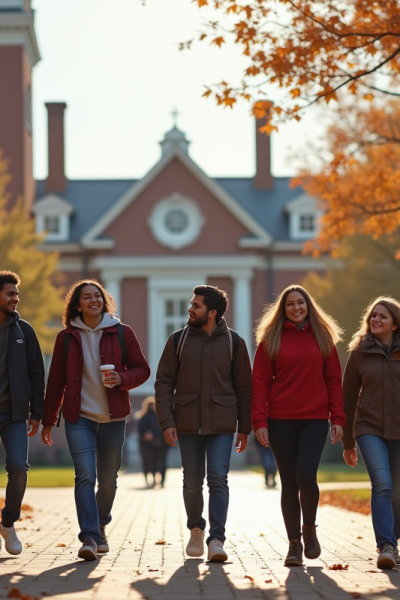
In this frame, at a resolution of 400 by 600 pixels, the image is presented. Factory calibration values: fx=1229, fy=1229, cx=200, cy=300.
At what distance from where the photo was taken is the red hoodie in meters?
8.16

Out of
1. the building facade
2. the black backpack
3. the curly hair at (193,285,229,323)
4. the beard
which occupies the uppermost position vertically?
the building facade

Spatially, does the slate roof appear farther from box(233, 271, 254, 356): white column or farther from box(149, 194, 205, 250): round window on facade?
box(149, 194, 205, 250): round window on facade

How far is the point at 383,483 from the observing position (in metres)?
7.96

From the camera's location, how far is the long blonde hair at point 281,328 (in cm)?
832

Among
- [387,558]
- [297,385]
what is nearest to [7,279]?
[297,385]

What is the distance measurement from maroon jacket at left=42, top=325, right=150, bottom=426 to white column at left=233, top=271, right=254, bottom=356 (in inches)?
1187

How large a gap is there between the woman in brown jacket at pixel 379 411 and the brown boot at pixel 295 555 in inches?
20.9

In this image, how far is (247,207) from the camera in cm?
4300

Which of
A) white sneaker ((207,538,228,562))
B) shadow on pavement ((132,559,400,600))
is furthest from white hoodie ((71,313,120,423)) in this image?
shadow on pavement ((132,559,400,600))

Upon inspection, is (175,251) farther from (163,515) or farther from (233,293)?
(163,515)

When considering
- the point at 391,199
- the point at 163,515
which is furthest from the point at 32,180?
the point at 163,515

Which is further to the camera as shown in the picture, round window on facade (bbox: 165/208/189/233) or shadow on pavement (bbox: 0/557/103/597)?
round window on facade (bbox: 165/208/189/233)

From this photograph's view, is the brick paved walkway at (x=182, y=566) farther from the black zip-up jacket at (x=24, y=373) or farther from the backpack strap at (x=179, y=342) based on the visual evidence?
the backpack strap at (x=179, y=342)

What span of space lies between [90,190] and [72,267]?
4819 mm
